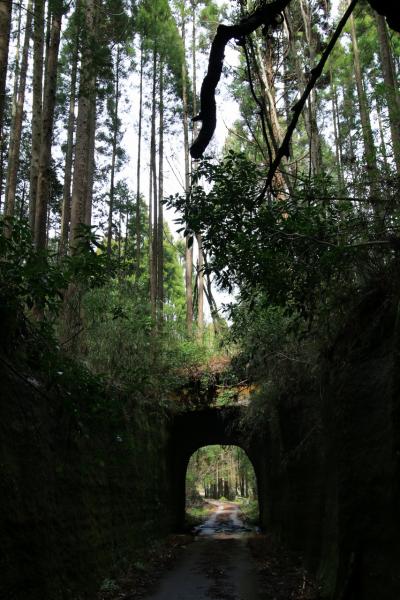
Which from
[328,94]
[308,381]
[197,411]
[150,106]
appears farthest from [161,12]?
[308,381]

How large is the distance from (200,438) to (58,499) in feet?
48.4

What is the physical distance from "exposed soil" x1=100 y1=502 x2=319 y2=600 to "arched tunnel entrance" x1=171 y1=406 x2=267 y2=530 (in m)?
3.06

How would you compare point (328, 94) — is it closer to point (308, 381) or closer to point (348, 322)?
point (308, 381)

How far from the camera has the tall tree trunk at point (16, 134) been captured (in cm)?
1452

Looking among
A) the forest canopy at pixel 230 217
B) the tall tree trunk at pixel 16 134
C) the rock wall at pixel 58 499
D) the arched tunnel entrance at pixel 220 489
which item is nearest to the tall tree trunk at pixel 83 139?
the forest canopy at pixel 230 217

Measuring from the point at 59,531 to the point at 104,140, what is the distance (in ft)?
71.8

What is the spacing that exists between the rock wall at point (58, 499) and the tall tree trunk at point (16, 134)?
25.4 feet

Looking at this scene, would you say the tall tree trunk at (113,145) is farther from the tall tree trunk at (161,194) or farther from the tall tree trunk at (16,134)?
the tall tree trunk at (16,134)

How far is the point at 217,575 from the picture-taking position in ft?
31.1

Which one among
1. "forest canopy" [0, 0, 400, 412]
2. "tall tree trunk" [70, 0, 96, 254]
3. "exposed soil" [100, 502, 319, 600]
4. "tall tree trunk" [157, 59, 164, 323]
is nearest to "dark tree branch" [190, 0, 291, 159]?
"forest canopy" [0, 0, 400, 412]

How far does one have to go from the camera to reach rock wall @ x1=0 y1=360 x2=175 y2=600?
4.72 metres

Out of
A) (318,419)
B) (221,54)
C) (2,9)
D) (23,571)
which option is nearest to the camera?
(221,54)

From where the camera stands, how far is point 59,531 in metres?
5.91

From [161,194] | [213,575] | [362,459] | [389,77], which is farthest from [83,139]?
[161,194]
